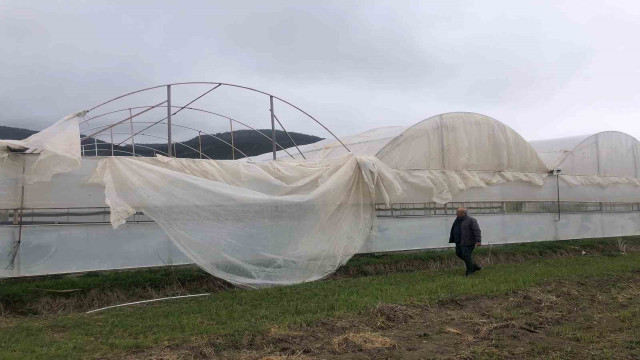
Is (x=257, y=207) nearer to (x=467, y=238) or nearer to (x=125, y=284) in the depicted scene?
(x=125, y=284)

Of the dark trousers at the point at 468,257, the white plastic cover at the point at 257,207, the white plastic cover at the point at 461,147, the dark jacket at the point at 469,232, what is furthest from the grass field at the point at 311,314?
the white plastic cover at the point at 461,147

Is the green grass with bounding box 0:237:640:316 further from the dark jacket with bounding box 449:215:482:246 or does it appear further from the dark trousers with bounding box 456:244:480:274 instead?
the dark jacket with bounding box 449:215:482:246

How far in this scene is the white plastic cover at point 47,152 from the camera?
23.8 ft

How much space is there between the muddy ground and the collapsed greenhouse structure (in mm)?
2480

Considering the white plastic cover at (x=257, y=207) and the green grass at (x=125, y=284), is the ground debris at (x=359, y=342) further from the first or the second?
the green grass at (x=125, y=284)

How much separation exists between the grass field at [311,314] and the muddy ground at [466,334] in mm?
20

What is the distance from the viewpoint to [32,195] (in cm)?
749

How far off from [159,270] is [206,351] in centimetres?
490

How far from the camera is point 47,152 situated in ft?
24.0

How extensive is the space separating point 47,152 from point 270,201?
10.7 feet

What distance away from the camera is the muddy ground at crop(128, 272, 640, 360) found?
16.8 feet

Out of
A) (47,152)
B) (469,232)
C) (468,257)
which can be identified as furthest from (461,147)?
(47,152)

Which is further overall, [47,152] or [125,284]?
[125,284]

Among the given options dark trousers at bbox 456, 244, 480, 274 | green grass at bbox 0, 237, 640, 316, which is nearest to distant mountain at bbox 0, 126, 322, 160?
green grass at bbox 0, 237, 640, 316
